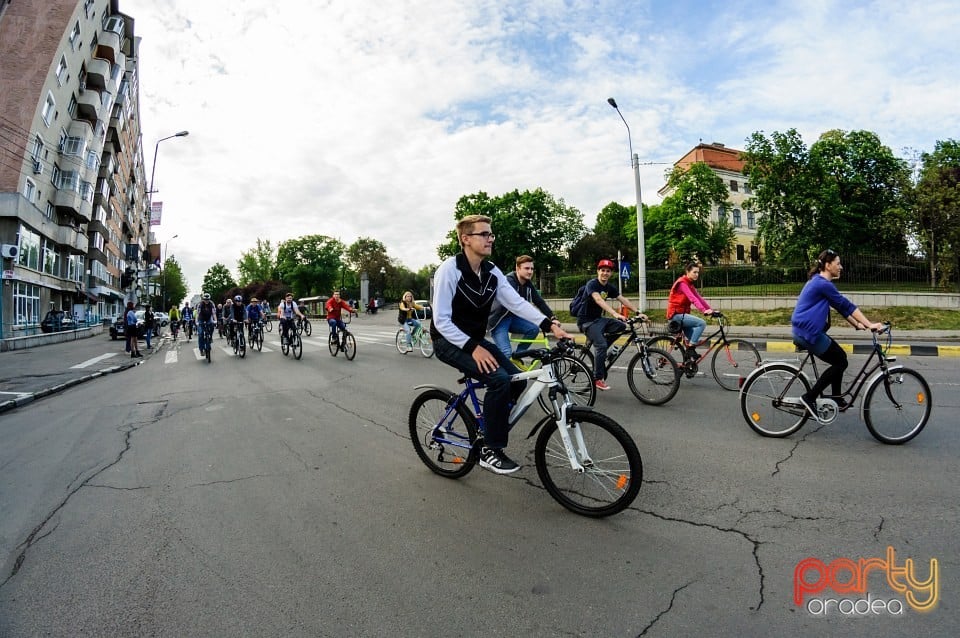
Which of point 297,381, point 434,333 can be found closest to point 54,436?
point 297,381

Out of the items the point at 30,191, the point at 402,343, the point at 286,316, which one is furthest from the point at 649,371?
the point at 30,191

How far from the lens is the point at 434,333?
3.78 m

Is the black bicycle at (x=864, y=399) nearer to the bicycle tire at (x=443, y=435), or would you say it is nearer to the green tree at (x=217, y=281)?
the bicycle tire at (x=443, y=435)

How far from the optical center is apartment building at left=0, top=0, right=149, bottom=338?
99.9 feet

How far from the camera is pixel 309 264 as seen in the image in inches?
3561

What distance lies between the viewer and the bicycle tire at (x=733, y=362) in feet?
23.7

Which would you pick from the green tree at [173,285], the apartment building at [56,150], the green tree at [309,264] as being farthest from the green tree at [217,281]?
the apartment building at [56,150]

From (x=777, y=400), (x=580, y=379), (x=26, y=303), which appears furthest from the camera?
(x=26, y=303)

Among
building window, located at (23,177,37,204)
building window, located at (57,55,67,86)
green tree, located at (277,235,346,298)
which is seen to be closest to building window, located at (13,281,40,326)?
building window, located at (23,177,37,204)

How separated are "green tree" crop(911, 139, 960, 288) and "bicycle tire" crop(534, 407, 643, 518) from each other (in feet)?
81.8

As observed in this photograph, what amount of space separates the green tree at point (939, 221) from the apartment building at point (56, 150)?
3763 cm

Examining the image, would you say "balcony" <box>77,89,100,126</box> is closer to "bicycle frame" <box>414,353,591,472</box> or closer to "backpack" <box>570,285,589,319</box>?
"backpack" <box>570,285,589,319</box>

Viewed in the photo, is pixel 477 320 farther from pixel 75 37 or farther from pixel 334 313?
pixel 75 37

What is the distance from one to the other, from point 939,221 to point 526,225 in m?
37.8
